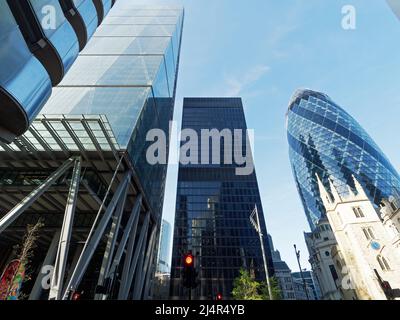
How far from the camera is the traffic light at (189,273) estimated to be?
243 inches

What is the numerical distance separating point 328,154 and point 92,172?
269 feet

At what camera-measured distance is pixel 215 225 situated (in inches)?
2739

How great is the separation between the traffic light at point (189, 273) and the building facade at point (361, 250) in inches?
2107

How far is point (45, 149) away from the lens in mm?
19891

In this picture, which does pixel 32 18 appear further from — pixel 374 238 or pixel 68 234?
pixel 374 238

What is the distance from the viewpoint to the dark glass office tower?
197ft

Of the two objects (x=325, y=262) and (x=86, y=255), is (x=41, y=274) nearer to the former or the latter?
(x=86, y=255)

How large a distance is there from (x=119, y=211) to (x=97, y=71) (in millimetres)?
23752

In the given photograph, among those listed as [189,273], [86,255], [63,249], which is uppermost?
[63,249]

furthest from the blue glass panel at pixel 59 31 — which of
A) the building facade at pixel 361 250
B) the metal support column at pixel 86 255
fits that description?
the building facade at pixel 361 250

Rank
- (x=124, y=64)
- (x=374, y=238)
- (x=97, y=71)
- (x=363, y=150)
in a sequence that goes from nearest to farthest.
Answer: (x=97, y=71) < (x=124, y=64) < (x=374, y=238) < (x=363, y=150)

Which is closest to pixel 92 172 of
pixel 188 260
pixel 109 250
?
pixel 109 250

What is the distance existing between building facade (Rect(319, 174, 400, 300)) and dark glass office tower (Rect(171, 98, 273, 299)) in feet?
63.3

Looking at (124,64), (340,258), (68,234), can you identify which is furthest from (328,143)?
(68,234)
